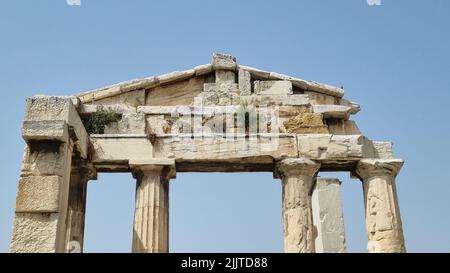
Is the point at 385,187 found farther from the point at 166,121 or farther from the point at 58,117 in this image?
the point at 58,117

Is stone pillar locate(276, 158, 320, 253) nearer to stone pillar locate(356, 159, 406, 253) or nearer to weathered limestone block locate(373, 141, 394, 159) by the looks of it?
stone pillar locate(356, 159, 406, 253)

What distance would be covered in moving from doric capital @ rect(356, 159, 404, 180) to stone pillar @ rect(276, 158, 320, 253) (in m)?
1.05

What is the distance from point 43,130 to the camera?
10.6 meters

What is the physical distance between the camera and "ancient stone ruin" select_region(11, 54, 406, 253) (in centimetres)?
1264

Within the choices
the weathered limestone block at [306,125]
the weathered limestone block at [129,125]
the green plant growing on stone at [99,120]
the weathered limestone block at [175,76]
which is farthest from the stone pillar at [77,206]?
the weathered limestone block at [306,125]

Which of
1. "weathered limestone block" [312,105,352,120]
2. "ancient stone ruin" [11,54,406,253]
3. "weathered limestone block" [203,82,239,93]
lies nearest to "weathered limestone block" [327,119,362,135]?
"ancient stone ruin" [11,54,406,253]

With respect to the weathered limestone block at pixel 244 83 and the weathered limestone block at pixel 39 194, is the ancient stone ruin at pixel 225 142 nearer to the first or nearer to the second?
the weathered limestone block at pixel 244 83

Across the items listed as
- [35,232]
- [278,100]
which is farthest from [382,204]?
[35,232]

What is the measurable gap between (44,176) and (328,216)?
7.90m

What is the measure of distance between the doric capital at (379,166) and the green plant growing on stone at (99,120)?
570 centimetres

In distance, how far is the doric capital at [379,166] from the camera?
1301cm

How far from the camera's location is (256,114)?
44.2 feet
